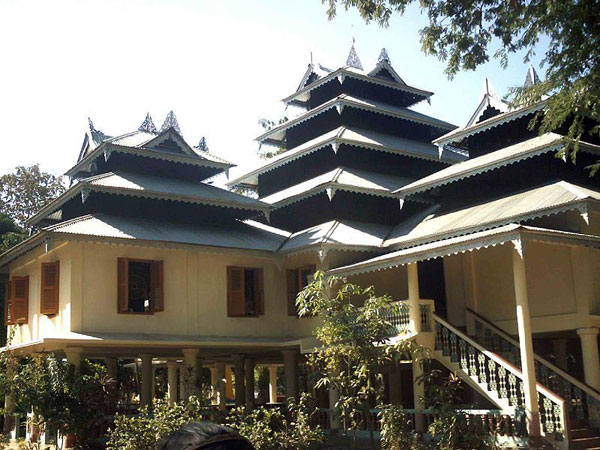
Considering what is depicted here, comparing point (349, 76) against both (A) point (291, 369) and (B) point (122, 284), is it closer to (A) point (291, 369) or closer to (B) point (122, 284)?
(A) point (291, 369)

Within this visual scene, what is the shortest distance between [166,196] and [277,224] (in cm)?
545

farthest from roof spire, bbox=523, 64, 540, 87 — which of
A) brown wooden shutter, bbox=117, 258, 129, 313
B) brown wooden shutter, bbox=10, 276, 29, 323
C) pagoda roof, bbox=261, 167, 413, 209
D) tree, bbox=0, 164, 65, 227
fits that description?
tree, bbox=0, 164, 65, 227

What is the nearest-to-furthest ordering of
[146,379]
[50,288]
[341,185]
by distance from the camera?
[50,288], [341,185], [146,379]

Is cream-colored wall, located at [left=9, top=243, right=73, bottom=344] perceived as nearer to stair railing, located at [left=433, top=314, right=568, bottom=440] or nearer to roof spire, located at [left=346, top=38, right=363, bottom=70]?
stair railing, located at [left=433, top=314, right=568, bottom=440]

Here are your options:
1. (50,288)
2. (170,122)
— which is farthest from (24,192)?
(50,288)

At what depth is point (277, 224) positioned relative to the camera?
83.6ft

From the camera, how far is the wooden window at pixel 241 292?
2080 centimetres

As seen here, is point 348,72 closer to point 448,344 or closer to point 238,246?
point 238,246

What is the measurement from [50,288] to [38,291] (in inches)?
77.5

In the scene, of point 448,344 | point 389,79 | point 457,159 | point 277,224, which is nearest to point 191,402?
point 448,344

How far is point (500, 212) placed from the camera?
60.6 ft

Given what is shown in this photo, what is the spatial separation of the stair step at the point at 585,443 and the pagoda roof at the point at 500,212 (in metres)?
4.88

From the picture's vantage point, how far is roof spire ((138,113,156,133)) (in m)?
24.7

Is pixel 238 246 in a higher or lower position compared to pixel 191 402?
higher
